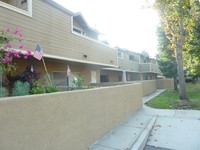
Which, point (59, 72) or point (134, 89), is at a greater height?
point (59, 72)

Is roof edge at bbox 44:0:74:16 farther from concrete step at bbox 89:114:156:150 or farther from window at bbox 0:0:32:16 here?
concrete step at bbox 89:114:156:150

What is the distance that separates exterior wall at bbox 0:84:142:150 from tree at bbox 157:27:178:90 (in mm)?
16276

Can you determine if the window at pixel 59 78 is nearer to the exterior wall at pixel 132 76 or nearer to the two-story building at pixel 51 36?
the two-story building at pixel 51 36

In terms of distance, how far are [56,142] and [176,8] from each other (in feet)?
34.0

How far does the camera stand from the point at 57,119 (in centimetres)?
385

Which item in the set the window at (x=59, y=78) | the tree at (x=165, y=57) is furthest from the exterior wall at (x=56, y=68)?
the tree at (x=165, y=57)

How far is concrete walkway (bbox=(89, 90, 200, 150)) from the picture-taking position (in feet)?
16.7

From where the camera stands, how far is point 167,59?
21062 millimetres

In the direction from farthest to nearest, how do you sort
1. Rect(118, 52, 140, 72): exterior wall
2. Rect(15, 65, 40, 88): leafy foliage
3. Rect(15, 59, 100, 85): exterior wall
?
Rect(118, 52, 140, 72): exterior wall < Rect(15, 59, 100, 85): exterior wall < Rect(15, 65, 40, 88): leafy foliage

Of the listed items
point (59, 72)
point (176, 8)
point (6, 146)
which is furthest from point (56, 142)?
point (176, 8)

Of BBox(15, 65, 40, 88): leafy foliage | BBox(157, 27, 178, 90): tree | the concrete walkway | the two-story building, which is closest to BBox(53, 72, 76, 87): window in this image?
the two-story building

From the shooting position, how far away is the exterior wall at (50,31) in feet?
21.8

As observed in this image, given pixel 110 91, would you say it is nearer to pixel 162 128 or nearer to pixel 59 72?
pixel 162 128

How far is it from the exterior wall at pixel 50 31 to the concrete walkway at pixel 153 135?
456 cm
